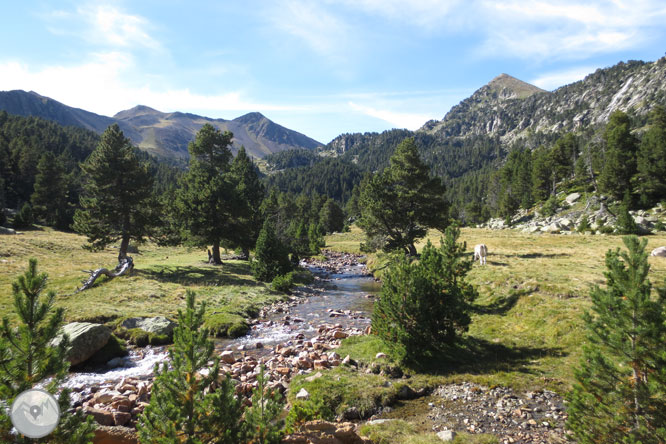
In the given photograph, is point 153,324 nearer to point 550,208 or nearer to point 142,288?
point 142,288

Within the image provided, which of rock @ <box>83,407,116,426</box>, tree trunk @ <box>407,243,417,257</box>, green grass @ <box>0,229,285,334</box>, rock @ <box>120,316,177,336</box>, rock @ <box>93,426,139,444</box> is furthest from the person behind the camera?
tree trunk @ <box>407,243,417,257</box>

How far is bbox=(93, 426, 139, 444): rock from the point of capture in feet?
27.2

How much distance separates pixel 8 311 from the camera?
59.6 ft

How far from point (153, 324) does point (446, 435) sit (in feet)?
56.5

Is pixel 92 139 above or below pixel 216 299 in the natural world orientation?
above

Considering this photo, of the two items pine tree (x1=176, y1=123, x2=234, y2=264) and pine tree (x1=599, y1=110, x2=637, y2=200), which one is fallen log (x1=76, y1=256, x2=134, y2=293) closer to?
pine tree (x1=176, y1=123, x2=234, y2=264)

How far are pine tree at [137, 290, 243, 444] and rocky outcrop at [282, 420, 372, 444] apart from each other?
6.18 feet

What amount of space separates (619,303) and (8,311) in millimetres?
27094

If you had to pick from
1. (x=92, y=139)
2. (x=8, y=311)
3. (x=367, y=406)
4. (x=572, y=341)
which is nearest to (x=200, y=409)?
(x=367, y=406)

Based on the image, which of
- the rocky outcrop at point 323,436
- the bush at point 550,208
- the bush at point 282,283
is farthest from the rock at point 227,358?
the bush at point 550,208

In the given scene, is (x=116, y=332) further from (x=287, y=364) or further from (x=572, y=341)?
Answer: (x=572, y=341)

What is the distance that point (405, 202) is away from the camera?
35.8 metres

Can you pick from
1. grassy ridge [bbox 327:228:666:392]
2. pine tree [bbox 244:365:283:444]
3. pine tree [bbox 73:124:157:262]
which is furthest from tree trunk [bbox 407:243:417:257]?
pine tree [bbox 244:365:283:444]

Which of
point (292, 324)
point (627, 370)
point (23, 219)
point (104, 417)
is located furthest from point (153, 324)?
point (23, 219)
